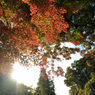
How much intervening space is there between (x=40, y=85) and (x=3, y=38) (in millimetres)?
35541

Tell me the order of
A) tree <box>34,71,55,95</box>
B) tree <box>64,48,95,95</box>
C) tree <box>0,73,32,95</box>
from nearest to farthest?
tree <box>0,73,32,95</box>, tree <box>64,48,95,95</box>, tree <box>34,71,55,95</box>

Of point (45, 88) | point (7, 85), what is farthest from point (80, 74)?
point (7, 85)

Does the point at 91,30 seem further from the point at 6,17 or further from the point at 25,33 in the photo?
the point at 6,17

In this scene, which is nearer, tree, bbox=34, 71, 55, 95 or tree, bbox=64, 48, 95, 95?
tree, bbox=64, 48, 95, 95

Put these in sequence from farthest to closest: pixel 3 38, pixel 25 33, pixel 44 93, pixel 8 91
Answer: pixel 44 93
pixel 8 91
pixel 25 33
pixel 3 38

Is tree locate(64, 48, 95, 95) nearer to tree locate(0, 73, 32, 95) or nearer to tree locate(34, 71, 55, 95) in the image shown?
tree locate(34, 71, 55, 95)

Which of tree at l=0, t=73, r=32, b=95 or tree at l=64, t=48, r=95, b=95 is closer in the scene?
tree at l=0, t=73, r=32, b=95

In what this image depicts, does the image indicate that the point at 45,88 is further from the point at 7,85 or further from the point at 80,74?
the point at 7,85

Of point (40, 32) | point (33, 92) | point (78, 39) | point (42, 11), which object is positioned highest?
point (33, 92)

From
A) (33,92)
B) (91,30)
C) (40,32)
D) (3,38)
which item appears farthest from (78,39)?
(33,92)

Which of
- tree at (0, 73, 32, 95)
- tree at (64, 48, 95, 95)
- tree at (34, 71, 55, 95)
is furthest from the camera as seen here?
tree at (34, 71, 55, 95)

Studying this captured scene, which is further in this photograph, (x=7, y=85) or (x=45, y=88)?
(x=45, y=88)

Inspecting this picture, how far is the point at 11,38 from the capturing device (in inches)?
322

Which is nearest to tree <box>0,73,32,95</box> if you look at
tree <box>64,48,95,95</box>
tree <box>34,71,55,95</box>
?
tree <box>34,71,55,95</box>
